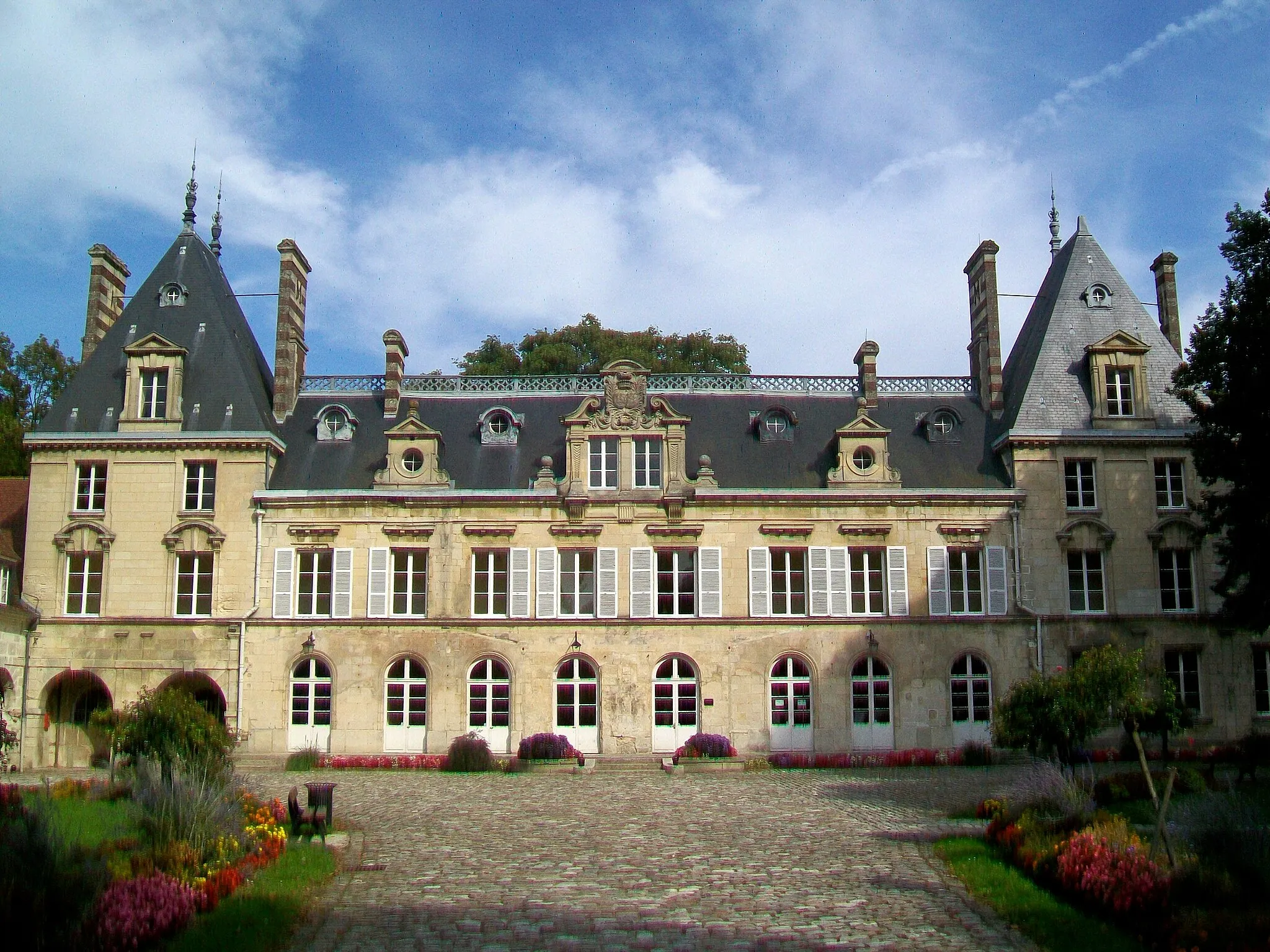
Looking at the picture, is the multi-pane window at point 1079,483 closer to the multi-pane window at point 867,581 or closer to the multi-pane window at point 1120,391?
the multi-pane window at point 1120,391

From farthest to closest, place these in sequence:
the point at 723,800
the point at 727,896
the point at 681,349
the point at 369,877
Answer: the point at 681,349, the point at 723,800, the point at 369,877, the point at 727,896

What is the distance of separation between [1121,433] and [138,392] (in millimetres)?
28364

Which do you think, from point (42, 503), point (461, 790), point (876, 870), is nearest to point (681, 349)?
point (42, 503)

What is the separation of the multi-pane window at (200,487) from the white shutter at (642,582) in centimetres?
1212

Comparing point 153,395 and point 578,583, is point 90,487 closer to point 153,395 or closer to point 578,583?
point 153,395

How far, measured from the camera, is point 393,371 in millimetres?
37844

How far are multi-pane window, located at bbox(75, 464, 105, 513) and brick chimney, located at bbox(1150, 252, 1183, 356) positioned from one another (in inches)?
1269

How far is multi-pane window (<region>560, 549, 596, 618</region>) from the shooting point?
34281mm

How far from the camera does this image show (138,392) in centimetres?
3519

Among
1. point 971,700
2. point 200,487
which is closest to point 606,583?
point 971,700

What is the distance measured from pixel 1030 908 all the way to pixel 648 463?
905 inches

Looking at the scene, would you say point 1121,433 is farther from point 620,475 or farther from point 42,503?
point 42,503

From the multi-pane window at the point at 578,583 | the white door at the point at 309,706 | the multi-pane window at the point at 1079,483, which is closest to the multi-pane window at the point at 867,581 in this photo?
the multi-pane window at the point at 1079,483

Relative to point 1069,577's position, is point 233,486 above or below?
above
